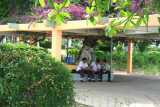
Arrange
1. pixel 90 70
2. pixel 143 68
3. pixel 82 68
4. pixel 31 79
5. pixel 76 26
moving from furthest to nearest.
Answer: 1. pixel 143 68
2. pixel 90 70
3. pixel 82 68
4. pixel 76 26
5. pixel 31 79

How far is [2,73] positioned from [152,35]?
890 cm

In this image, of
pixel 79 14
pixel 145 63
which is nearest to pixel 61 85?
pixel 79 14

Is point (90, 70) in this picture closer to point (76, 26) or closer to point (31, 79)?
point (76, 26)

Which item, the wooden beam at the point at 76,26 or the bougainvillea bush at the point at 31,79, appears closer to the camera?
the bougainvillea bush at the point at 31,79

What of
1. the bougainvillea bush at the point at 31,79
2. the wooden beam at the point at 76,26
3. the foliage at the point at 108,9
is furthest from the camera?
the wooden beam at the point at 76,26

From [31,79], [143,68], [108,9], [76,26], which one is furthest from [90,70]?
[108,9]

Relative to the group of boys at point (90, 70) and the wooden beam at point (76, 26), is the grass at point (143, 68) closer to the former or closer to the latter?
the group of boys at point (90, 70)

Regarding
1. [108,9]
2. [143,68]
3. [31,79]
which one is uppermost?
[108,9]

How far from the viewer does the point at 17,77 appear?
11.9ft

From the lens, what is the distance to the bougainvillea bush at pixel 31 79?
3.57 m

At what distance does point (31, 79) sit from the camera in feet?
12.2

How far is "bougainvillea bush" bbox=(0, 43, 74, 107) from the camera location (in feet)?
11.7

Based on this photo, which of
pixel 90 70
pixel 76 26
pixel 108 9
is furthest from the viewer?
pixel 90 70

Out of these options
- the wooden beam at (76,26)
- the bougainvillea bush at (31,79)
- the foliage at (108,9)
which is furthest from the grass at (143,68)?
the foliage at (108,9)
